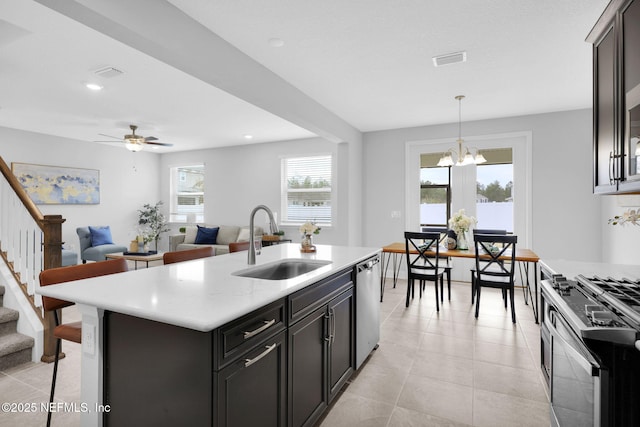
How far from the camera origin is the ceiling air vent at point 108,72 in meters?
3.29

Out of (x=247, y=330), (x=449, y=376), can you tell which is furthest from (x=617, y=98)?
(x=247, y=330)

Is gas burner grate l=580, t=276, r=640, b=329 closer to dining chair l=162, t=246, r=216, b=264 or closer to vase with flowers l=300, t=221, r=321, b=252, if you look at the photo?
vase with flowers l=300, t=221, r=321, b=252

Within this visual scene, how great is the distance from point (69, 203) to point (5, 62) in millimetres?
3914

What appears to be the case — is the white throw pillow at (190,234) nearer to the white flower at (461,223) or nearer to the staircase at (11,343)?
the staircase at (11,343)

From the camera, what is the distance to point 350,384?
234cm

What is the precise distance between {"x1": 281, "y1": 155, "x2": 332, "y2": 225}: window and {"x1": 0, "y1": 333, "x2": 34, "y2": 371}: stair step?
454 centimetres

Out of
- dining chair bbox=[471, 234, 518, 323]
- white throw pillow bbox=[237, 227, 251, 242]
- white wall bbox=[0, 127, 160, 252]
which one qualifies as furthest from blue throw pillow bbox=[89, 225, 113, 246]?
dining chair bbox=[471, 234, 518, 323]

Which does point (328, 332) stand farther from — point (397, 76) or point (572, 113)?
point (572, 113)

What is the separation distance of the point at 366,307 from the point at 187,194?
6.59 meters

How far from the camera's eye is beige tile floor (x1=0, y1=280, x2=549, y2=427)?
1988 millimetres

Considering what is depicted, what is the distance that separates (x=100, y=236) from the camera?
6449 millimetres

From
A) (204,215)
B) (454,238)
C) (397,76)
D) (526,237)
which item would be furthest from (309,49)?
(204,215)

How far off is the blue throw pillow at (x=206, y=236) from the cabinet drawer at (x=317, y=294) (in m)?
5.21

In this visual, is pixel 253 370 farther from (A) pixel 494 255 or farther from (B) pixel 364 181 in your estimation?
(B) pixel 364 181
